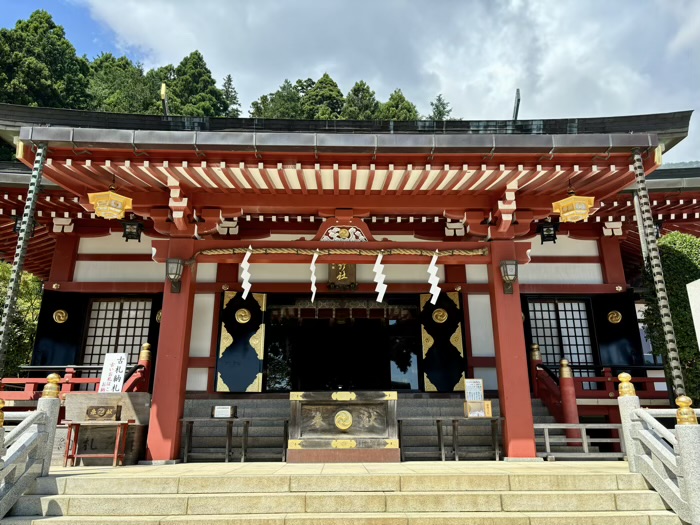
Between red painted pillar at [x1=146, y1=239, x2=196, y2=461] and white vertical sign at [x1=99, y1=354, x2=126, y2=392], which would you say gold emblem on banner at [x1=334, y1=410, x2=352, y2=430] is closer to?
red painted pillar at [x1=146, y1=239, x2=196, y2=461]

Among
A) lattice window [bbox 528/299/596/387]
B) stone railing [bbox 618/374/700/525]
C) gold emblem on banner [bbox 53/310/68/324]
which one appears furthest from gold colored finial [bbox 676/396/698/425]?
gold emblem on banner [bbox 53/310/68/324]

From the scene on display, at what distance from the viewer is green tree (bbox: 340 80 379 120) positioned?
132ft

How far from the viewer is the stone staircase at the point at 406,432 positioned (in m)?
8.65

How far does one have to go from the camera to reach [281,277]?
11.5 metres

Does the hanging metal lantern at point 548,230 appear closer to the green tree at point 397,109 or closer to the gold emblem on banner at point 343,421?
the gold emblem on banner at point 343,421

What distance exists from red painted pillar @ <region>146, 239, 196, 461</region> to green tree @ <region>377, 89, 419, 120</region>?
33465 millimetres

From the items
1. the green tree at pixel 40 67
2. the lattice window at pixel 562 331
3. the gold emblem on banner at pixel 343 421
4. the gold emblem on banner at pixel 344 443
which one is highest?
the green tree at pixel 40 67

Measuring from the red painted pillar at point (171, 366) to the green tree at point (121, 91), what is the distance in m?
33.2

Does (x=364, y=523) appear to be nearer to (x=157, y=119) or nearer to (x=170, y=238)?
(x=170, y=238)

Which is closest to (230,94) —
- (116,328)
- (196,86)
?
(196,86)

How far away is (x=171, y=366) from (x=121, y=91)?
38.1 meters

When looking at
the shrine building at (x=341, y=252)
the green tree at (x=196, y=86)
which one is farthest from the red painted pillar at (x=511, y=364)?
the green tree at (x=196, y=86)

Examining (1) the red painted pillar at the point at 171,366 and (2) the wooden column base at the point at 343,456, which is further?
(1) the red painted pillar at the point at 171,366

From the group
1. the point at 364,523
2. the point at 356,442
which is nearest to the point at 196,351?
the point at 356,442
